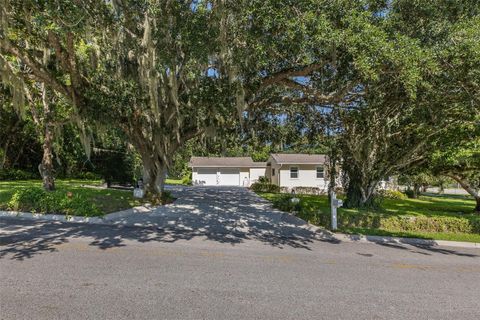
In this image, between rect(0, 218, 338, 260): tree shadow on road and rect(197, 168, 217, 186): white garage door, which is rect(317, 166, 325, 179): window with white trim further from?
rect(0, 218, 338, 260): tree shadow on road

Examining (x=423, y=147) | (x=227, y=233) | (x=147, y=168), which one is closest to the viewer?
(x=227, y=233)

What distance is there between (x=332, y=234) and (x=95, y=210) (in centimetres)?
696

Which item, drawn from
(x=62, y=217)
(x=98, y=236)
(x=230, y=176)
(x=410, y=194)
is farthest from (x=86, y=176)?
(x=410, y=194)

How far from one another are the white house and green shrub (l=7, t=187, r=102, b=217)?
21.7m

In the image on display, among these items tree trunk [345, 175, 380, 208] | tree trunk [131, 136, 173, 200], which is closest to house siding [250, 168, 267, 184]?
tree trunk [131, 136, 173, 200]

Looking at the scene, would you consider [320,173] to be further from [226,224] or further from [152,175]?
[226,224]

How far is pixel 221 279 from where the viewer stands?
494cm

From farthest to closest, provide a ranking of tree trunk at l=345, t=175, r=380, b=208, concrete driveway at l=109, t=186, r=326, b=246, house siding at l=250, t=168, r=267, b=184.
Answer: house siding at l=250, t=168, r=267, b=184, tree trunk at l=345, t=175, r=380, b=208, concrete driveway at l=109, t=186, r=326, b=246

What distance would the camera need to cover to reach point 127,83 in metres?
11.6

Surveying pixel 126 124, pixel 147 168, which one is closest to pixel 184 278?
pixel 126 124

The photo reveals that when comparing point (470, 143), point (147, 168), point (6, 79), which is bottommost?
point (147, 168)

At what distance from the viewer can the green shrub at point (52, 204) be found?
33.3 ft

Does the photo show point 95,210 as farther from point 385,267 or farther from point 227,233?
point 385,267

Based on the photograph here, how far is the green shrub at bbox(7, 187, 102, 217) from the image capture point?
10148 mm
